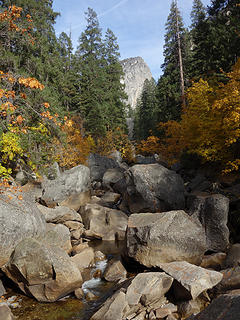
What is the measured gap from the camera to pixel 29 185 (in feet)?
53.9

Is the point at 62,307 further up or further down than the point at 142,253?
further down

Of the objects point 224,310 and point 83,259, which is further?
point 83,259

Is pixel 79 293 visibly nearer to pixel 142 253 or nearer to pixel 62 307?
pixel 62 307

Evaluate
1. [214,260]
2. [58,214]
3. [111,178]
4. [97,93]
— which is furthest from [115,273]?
[97,93]

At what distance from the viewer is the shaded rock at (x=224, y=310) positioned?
2.43 meters

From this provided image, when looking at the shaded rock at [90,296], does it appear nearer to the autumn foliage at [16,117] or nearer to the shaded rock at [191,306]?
the shaded rock at [191,306]

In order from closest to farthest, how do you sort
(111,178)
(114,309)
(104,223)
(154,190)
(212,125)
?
1. (114,309)
2. (212,125)
3. (104,223)
4. (154,190)
5. (111,178)

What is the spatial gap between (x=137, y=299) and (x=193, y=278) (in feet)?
4.99

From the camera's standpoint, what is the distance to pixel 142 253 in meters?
8.05

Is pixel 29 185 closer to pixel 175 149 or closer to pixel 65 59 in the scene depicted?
pixel 175 149

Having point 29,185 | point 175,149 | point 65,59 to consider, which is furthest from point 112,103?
point 29,185

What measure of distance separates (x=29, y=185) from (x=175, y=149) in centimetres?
1141

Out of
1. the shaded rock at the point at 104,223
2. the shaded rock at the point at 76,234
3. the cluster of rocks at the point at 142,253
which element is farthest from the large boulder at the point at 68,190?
the shaded rock at the point at 76,234

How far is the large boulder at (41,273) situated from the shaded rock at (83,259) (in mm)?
1791
